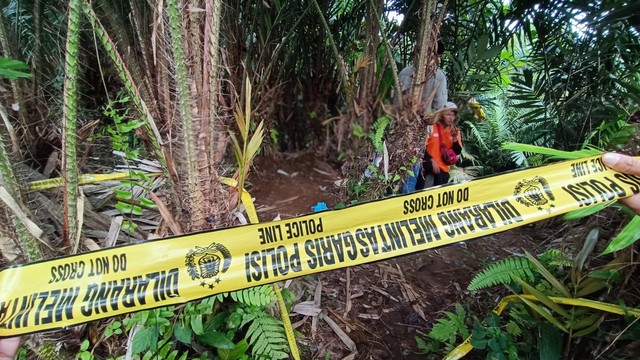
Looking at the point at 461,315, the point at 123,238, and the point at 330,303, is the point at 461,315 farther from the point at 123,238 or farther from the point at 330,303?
the point at 123,238

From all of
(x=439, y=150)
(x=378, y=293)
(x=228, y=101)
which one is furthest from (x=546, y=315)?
(x=228, y=101)

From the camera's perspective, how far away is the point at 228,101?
7.68 feet

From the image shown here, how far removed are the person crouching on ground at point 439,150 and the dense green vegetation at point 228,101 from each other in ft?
1.73

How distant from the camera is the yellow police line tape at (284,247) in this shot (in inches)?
42.6

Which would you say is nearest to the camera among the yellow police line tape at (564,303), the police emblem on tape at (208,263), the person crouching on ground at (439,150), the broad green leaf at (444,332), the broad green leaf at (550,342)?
the police emblem on tape at (208,263)

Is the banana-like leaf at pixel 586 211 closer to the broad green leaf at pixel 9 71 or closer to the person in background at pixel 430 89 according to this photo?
the person in background at pixel 430 89

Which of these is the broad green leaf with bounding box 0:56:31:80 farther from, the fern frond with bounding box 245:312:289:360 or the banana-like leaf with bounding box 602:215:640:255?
the banana-like leaf with bounding box 602:215:640:255

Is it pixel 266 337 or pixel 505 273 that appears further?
pixel 505 273

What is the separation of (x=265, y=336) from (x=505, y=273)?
128 cm

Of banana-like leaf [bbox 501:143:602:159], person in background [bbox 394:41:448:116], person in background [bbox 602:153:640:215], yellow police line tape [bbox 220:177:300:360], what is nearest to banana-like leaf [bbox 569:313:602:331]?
person in background [bbox 602:153:640:215]

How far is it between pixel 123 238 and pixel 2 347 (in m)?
0.75

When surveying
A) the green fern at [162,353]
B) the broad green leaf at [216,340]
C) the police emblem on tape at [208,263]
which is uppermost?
the police emblem on tape at [208,263]

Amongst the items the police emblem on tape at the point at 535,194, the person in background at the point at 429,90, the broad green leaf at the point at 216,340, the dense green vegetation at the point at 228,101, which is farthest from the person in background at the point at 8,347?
the person in background at the point at 429,90

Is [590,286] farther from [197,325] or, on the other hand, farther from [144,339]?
[144,339]
